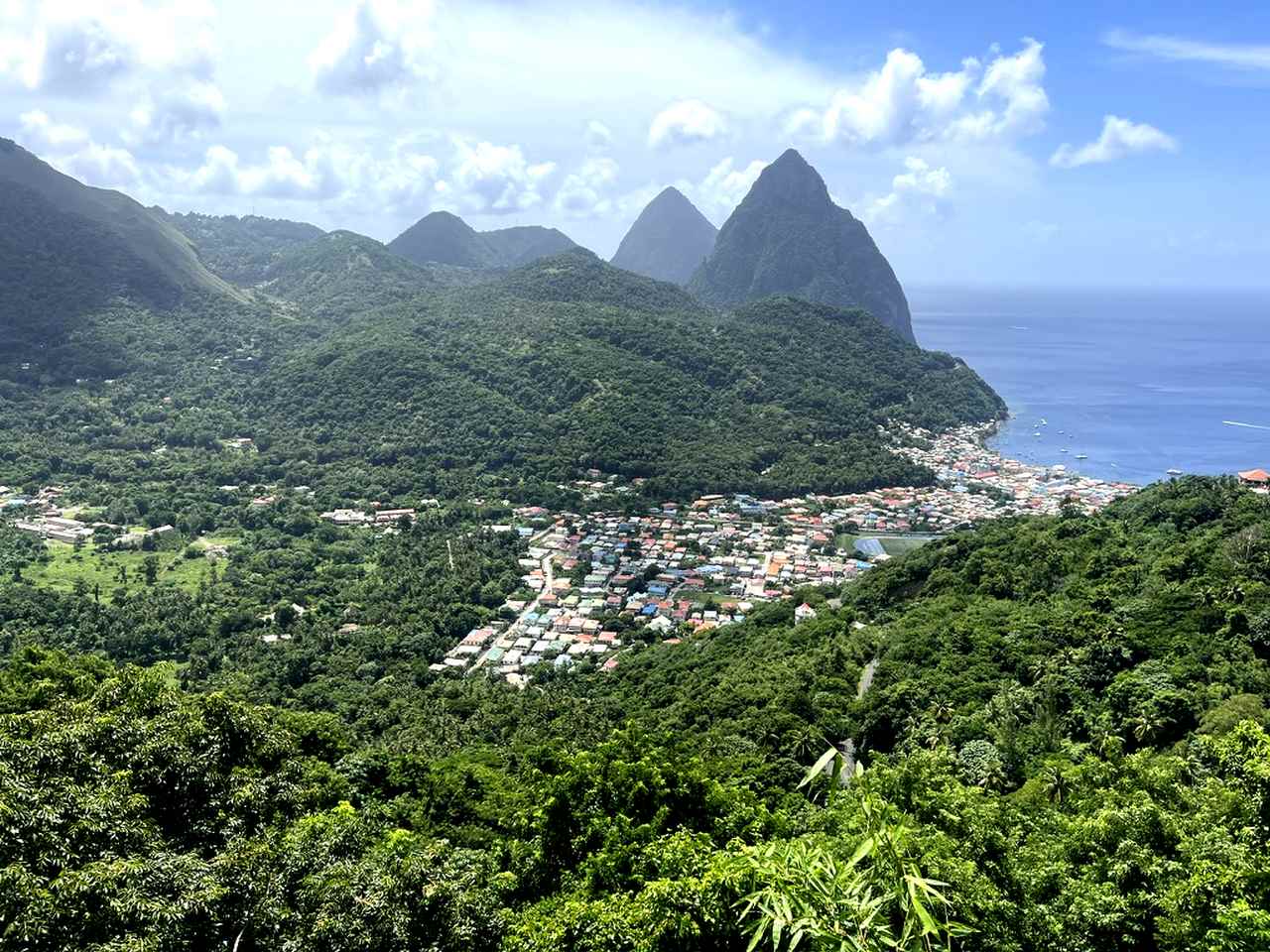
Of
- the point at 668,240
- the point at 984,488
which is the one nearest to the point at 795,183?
the point at 668,240

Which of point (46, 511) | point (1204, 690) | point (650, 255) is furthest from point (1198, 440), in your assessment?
point (650, 255)

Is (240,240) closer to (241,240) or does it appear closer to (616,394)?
(241,240)

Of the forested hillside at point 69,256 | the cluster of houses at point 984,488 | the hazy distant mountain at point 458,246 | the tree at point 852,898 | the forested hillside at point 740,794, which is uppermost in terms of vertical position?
the hazy distant mountain at point 458,246

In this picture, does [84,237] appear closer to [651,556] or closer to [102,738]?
[651,556]

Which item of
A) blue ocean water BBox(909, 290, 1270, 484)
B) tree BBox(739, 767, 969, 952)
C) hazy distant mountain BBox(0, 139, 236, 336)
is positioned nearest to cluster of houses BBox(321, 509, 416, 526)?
hazy distant mountain BBox(0, 139, 236, 336)

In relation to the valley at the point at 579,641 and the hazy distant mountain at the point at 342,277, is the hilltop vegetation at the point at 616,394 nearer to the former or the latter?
the valley at the point at 579,641

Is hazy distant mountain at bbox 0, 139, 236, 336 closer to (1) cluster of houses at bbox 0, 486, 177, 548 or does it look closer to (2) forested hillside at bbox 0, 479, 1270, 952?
(1) cluster of houses at bbox 0, 486, 177, 548

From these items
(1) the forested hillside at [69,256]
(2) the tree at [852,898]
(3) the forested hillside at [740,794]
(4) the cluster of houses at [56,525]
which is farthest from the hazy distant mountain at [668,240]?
(2) the tree at [852,898]
